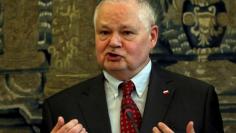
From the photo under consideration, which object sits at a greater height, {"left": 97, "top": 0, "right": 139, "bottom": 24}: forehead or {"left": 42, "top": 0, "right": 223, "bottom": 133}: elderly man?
{"left": 97, "top": 0, "right": 139, "bottom": 24}: forehead

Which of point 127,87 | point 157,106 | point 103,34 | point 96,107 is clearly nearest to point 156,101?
point 157,106

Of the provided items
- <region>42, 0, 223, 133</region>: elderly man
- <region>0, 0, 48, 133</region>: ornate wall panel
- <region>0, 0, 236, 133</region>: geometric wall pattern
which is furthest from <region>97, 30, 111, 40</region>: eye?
<region>0, 0, 48, 133</region>: ornate wall panel

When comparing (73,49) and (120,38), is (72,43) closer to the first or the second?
(73,49)

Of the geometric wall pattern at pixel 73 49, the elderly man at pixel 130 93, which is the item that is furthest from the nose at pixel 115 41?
the geometric wall pattern at pixel 73 49

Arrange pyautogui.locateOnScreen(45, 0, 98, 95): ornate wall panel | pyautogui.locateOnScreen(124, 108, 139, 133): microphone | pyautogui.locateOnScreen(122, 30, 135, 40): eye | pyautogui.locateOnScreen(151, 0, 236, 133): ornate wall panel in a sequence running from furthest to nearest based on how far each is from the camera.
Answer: pyautogui.locateOnScreen(45, 0, 98, 95): ornate wall panel, pyautogui.locateOnScreen(151, 0, 236, 133): ornate wall panel, pyautogui.locateOnScreen(122, 30, 135, 40): eye, pyautogui.locateOnScreen(124, 108, 139, 133): microphone

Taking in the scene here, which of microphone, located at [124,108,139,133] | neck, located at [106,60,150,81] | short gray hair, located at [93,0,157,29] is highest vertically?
short gray hair, located at [93,0,157,29]

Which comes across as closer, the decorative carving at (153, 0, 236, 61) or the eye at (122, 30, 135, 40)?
the eye at (122, 30, 135, 40)

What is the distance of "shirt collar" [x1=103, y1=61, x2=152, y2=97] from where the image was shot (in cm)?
199

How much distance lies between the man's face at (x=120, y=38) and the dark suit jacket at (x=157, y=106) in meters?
0.13

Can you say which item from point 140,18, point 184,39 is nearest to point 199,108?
point 140,18

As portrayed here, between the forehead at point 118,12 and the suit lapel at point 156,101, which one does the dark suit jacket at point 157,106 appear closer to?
the suit lapel at point 156,101

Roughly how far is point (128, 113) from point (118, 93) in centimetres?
14

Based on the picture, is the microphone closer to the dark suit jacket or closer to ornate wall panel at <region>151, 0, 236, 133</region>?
the dark suit jacket

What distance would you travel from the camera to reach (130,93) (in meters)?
1.96
